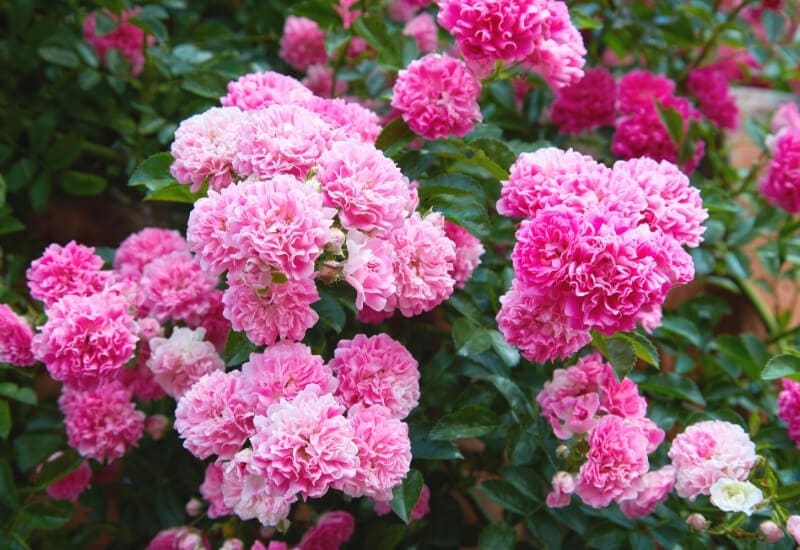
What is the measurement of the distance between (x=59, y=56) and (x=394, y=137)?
678 millimetres

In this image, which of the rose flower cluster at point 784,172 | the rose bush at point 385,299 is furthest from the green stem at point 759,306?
the rose flower cluster at point 784,172

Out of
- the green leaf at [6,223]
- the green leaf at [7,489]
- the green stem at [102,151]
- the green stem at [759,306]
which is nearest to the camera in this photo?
the green leaf at [7,489]

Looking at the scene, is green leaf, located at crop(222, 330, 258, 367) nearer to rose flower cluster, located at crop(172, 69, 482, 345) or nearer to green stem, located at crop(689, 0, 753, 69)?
rose flower cluster, located at crop(172, 69, 482, 345)

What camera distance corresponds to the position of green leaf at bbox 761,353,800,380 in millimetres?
983

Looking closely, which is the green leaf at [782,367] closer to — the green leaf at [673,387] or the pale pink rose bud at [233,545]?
the green leaf at [673,387]

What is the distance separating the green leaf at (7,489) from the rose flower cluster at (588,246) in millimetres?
685

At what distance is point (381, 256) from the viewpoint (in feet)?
2.86

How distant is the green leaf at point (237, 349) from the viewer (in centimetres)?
98

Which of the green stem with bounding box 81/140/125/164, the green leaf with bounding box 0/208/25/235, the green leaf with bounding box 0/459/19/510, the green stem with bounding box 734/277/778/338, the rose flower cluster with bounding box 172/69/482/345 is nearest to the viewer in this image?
the rose flower cluster with bounding box 172/69/482/345

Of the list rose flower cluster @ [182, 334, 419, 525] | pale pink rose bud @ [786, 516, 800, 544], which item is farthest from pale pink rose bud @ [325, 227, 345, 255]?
pale pink rose bud @ [786, 516, 800, 544]

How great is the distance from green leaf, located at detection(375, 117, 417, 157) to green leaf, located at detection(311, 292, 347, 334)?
0.20 metres

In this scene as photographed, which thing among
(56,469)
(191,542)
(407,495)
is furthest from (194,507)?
(407,495)

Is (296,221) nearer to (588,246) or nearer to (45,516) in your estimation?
(588,246)

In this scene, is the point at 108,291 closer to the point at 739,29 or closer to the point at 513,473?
the point at 513,473
